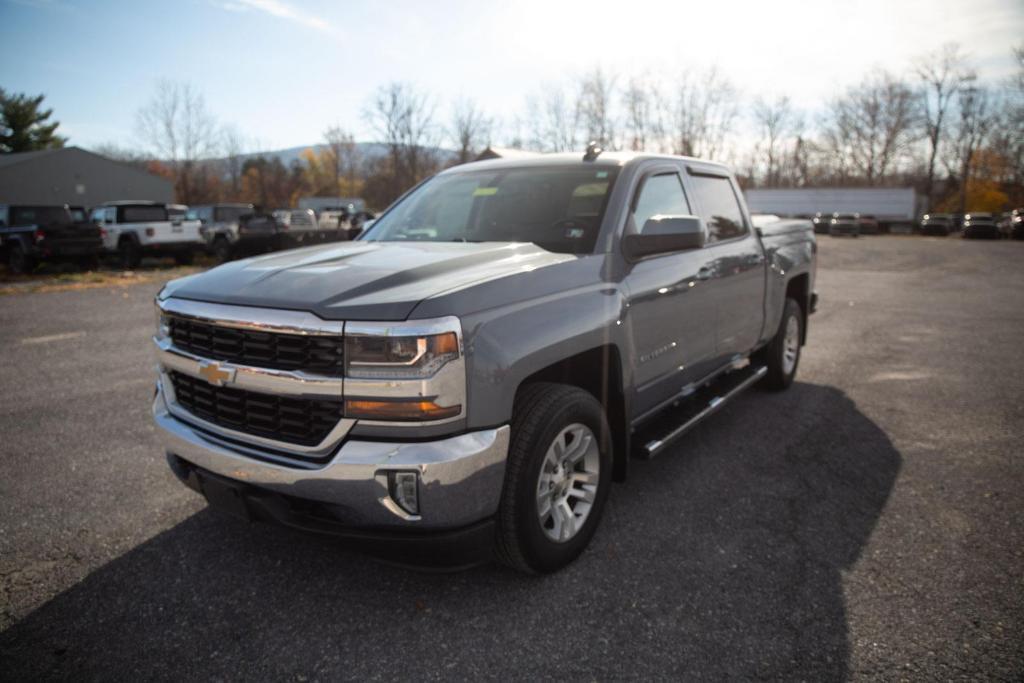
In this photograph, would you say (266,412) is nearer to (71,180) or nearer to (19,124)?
(71,180)

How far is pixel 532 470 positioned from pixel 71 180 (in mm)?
59462

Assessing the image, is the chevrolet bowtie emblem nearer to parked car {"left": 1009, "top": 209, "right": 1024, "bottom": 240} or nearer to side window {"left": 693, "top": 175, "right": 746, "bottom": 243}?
side window {"left": 693, "top": 175, "right": 746, "bottom": 243}

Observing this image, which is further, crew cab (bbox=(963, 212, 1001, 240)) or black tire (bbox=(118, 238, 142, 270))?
crew cab (bbox=(963, 212, 1001, 240))

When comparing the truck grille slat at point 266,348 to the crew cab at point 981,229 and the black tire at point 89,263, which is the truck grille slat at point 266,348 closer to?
the black tire at point 89,263

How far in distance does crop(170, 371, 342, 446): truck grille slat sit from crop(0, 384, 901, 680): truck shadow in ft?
1.33

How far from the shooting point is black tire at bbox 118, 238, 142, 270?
17984 mm

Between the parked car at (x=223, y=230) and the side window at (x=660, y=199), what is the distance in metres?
17.9

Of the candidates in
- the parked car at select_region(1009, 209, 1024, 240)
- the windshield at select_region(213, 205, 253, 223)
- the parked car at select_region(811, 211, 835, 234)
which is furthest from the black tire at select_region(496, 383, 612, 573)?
the parked car at select_region(811, 211, 835, 234)

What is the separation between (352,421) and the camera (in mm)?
2143

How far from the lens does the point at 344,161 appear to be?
94.6m

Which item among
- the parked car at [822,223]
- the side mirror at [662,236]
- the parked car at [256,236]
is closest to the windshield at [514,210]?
the side mirror at [662,236]

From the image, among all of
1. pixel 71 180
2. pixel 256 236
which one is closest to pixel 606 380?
pixel 256 236

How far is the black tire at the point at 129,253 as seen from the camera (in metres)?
18.0

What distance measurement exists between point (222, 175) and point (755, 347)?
3057 inches
